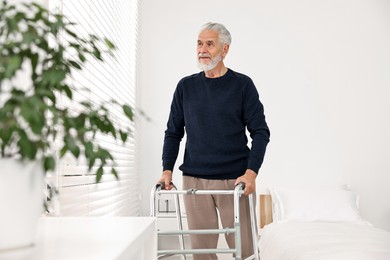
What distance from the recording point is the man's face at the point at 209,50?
2.93 metres

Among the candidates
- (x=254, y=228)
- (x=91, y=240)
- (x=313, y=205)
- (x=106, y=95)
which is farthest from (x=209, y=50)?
(x=313, y=205)

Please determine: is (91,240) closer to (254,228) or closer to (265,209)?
(254,228)

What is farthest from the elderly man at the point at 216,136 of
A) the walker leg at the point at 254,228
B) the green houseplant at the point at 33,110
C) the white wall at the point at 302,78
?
the white wall at the point at 302,78

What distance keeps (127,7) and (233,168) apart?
2.09m

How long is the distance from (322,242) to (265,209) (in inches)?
58.3

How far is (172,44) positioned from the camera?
5180 millimetres

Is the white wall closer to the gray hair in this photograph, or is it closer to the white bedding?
the white bedding

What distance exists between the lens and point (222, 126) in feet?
9.40

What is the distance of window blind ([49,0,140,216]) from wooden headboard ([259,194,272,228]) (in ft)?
3.59

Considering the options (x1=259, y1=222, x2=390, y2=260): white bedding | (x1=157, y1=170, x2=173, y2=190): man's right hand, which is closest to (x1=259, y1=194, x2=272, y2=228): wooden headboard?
(x1=259, y1=222, x2=390, y2=260): white bedding

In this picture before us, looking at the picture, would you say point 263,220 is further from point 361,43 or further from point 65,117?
point 65,117

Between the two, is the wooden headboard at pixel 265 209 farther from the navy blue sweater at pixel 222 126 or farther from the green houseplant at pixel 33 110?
the green houseplant at pixel 33 110

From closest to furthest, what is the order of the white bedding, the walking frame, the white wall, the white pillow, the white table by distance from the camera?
the white table
the walking frame
the white bedding
the white pillow
the white wall

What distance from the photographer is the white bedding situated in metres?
3.06
